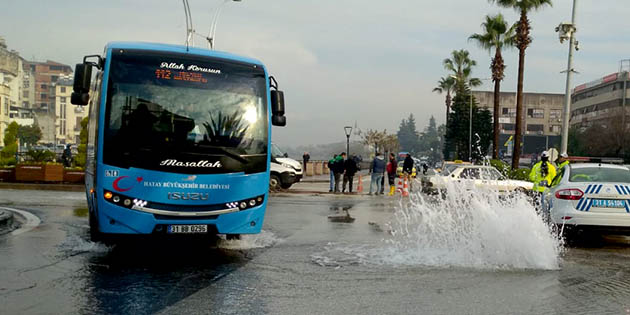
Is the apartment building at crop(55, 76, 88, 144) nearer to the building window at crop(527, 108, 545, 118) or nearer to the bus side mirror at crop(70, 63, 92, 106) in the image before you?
the building window at crop(527, 108, 545, 118)

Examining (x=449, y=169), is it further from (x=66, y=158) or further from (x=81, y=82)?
(x=66, y=158)

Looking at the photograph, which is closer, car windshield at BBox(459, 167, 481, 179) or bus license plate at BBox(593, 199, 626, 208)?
bus license plate at BBox(593, 199, 626, 208)

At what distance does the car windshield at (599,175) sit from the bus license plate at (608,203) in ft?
1.55

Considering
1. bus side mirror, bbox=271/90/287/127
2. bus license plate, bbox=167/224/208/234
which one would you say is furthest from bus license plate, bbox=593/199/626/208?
bus license plate, bbox=167/224/208/234

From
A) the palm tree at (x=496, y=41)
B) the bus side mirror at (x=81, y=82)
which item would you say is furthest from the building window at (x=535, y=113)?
the bus side mirror at (x=81, y=82)

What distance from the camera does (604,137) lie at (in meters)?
65.9

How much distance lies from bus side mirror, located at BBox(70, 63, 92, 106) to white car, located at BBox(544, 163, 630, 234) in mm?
8005

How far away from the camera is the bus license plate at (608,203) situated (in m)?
11.0

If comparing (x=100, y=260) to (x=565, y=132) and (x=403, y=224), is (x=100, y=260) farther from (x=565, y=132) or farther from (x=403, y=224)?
(x=565, y=132)

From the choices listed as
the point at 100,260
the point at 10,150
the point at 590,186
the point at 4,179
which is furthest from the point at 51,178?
the point at 590,186

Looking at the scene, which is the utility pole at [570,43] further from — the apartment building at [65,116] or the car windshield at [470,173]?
the apartment building at [65,116]

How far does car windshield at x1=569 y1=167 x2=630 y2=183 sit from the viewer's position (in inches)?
452

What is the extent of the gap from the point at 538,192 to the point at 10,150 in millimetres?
26286

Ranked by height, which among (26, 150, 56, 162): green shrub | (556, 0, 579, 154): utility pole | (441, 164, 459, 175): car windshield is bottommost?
(26, 150, 56, 162): green shrub
